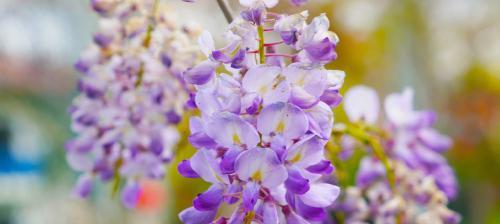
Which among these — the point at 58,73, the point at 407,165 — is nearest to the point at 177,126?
the point at 407,165

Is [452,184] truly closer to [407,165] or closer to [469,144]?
[407,165]

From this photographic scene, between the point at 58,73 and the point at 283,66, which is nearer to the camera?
the point at 283,66

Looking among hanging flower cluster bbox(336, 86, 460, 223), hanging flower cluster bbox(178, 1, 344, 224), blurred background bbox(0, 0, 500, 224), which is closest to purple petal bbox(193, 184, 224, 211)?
hanging flower cluster bbox(178, 1, 344, 224)

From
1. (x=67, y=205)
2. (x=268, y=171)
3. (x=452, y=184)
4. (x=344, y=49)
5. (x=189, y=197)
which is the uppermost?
(x=268, y=171)

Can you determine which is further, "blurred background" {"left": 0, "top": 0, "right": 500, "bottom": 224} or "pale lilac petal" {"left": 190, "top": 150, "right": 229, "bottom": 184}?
"blurred background" {"left": 0, "top": 0, "right": 500, "bottom": 224}

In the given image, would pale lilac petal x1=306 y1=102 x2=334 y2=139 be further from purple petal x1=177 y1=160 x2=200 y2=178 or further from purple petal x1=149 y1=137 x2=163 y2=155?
purple petal x1=149 y1=137 x2=163 y2=155

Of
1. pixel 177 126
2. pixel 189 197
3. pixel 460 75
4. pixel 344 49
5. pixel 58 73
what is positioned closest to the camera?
pixel 177 126

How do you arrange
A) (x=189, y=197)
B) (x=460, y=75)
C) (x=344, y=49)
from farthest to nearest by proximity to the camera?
(x=189, y=197), (x=460, y=75), (x=344, y=49)
